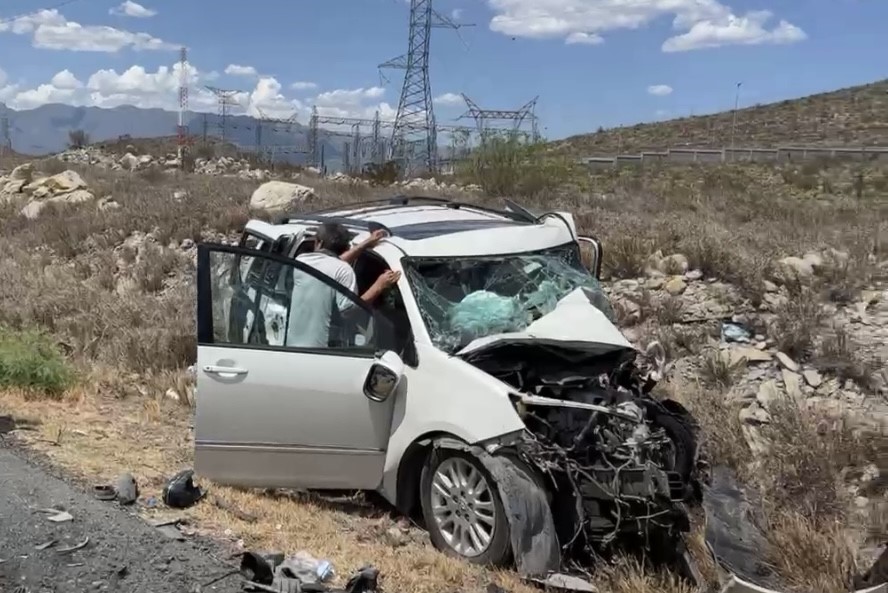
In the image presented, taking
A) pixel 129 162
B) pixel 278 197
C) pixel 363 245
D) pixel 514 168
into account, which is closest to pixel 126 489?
pixel 363 245

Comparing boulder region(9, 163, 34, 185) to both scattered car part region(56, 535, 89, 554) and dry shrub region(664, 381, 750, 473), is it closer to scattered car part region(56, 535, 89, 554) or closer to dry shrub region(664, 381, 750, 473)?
dry shrub region(664, 381, 750, 473)

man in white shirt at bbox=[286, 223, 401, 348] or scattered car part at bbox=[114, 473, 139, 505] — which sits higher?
man in white shirt at bbox=[286, 223, 401, 348]

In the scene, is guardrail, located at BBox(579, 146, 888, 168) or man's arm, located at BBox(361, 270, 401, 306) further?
guardrail, located at BBox(579, 146, 888, 168)

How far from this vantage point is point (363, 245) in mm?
→ 6379

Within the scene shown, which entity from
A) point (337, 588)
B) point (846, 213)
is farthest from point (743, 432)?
point (846, 213)

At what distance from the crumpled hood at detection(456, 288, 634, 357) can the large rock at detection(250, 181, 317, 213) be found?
572 inches

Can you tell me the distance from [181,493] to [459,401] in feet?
6.47

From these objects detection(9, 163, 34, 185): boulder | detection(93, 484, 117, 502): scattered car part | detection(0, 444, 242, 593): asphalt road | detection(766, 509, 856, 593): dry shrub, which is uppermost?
detection(9, 163, 34, 185): boulder

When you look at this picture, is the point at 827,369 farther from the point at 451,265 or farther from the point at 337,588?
the point at 337,588

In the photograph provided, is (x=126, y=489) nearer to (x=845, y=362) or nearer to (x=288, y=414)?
(x=288, y=414)

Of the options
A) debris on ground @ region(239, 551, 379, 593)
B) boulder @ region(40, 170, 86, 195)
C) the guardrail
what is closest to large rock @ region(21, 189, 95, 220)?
boulder @ region(40, 170, 86, 195)

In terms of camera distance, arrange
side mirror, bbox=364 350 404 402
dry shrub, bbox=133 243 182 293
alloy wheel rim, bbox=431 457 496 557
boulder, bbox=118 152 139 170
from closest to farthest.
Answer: alloy wheel rim, bbox=431 457 496 557 < side mirror, bbox=364 350 404 402 < dry shrub, bbox=133 243 182 293 < boulder, bbox=118 152 139 170

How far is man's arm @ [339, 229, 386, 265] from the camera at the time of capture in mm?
6375

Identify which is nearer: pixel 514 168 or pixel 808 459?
pixel 808 459
